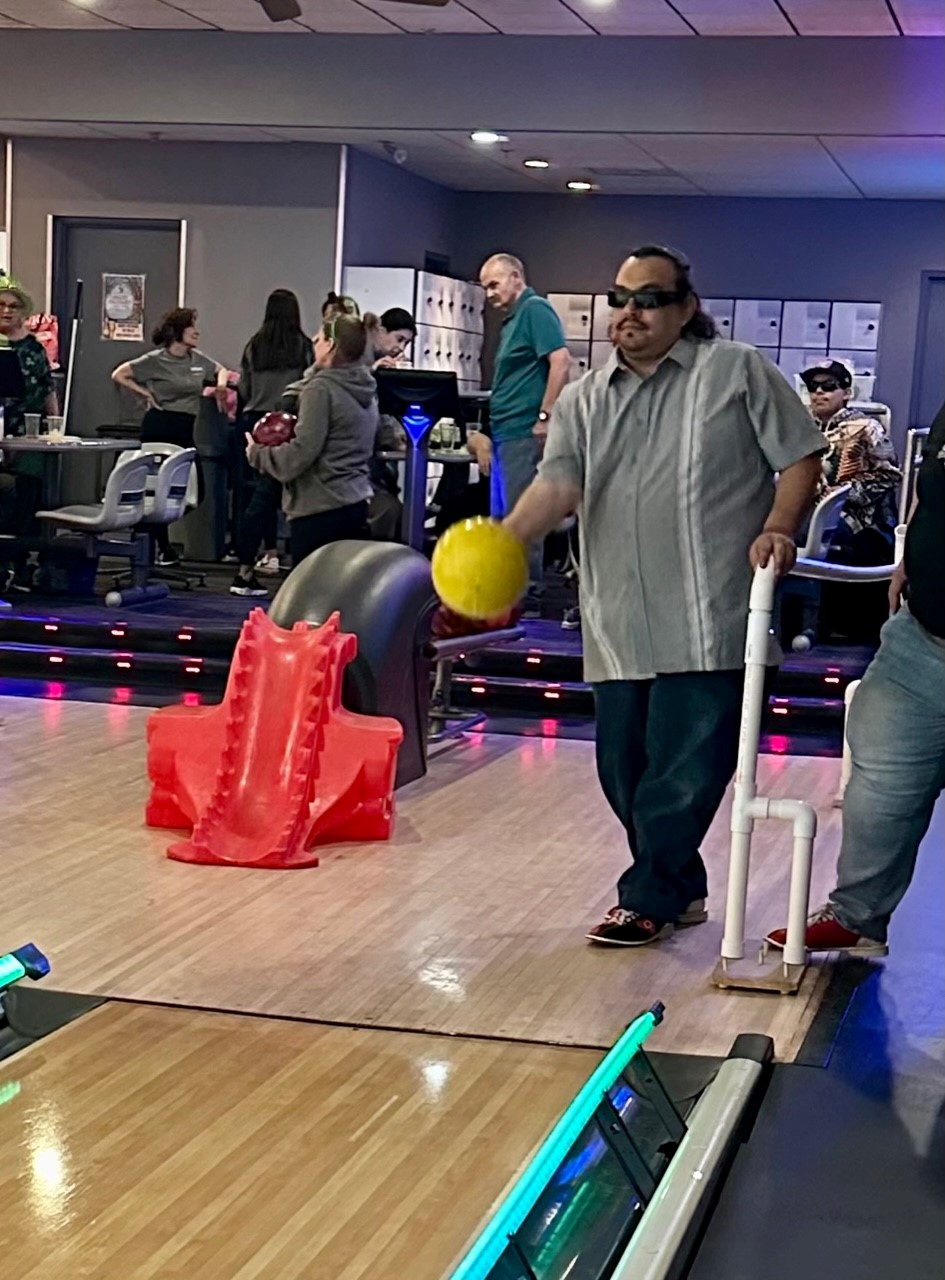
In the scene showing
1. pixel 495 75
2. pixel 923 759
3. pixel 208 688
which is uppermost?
pixel 495 75

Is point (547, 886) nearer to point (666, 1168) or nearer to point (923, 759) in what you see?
point (923, 759)

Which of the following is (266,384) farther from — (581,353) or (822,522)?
(581,353)

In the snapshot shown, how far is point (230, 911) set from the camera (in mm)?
4223

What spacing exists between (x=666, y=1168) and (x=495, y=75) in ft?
26.3

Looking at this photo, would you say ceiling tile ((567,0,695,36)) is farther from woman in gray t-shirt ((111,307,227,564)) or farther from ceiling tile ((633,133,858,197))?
woman in gray t-shirt ((111,307,227,564))

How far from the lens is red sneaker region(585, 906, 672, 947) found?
4.02 metres

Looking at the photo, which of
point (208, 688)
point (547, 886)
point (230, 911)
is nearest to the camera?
point (230, 911)

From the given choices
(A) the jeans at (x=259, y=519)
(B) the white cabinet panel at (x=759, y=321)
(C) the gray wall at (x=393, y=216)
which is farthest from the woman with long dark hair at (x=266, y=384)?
(B) the white cabinet panel at (x=759, y=321)

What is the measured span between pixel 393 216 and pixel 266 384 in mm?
3252

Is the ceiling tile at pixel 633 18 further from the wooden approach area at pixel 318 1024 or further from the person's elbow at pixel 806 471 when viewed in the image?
the person's elbow at pixel 806 471

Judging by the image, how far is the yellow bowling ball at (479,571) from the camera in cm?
348

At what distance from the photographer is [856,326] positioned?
13.5 m

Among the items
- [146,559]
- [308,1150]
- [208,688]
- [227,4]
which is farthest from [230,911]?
[227,4]

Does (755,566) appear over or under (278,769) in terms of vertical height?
over
